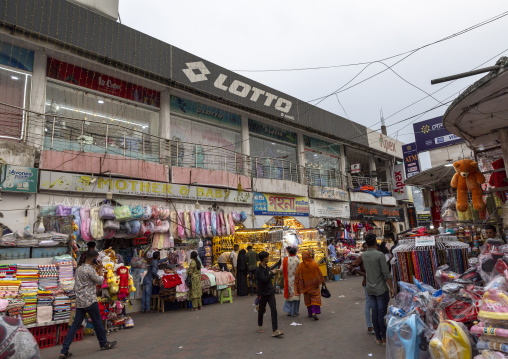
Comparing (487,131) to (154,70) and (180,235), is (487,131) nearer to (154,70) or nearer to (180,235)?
(180,235)

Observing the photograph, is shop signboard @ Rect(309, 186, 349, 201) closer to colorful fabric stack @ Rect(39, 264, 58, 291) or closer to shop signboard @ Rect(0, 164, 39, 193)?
shop signboard @ Rect(0, 164, 39, 193)

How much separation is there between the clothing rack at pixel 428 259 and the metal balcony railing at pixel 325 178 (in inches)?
510

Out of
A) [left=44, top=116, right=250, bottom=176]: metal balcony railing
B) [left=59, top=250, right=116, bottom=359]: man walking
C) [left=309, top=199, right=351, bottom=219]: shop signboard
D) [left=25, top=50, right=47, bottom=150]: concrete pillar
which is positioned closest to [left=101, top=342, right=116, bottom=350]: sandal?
[left=59, top=250, right=116, bottom=359]: man walking

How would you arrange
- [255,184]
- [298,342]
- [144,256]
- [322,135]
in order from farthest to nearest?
[322,135]
[255,184]
[144,256]
[298,342]

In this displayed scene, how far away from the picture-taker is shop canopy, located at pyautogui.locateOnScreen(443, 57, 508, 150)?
3970 mm

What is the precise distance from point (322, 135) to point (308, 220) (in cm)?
545

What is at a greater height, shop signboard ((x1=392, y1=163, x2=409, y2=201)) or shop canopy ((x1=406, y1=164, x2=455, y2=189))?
shop signboard ((x1=392, y1=163, x2=409, y2=201))

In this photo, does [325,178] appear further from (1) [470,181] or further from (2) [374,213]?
(1) [470,181]

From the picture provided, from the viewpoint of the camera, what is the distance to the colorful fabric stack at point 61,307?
20.5ft

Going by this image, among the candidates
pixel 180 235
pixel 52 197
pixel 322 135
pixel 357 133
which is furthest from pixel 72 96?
pixel 357 133

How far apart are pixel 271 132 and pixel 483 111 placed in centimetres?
1313

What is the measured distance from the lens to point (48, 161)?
922 cm

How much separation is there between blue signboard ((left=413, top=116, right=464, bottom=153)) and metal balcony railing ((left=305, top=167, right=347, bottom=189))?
16.1ft

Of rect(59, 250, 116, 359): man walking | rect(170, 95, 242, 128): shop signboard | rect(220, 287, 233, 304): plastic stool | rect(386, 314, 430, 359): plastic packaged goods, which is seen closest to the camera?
rect(386, 314, 430, 359): plastic packaged goods
